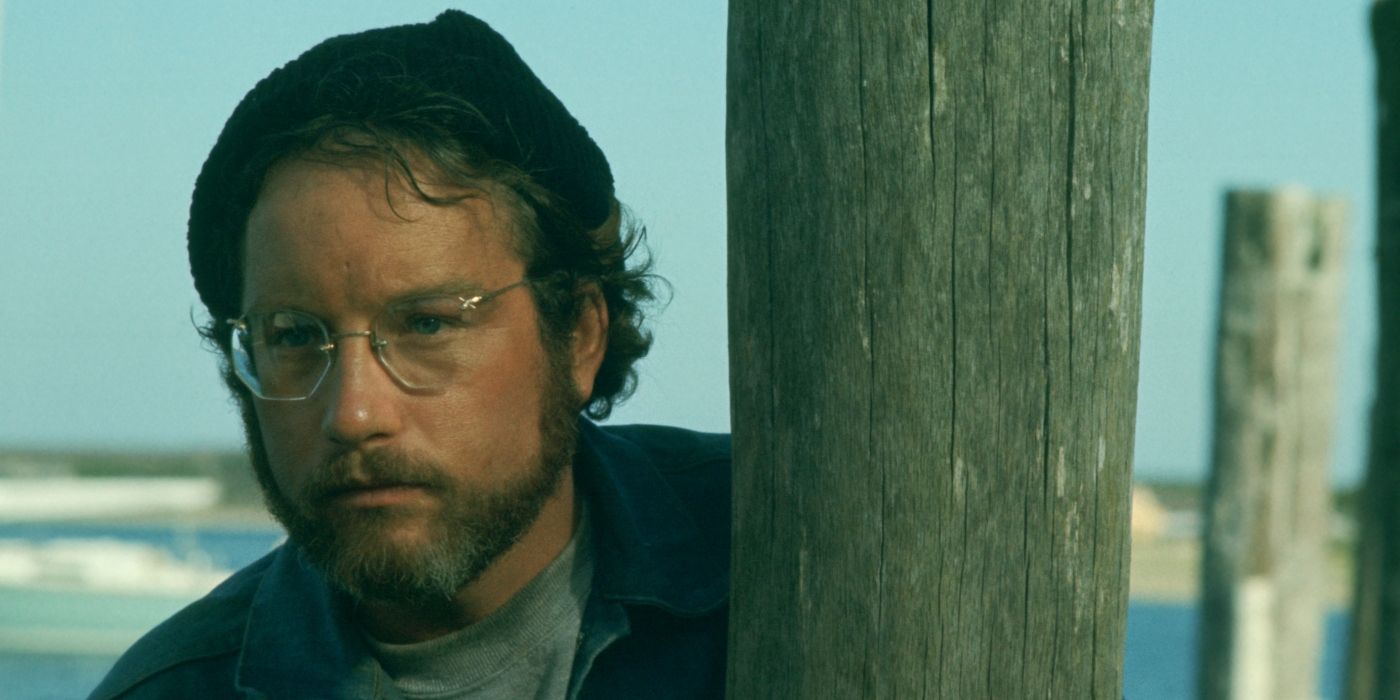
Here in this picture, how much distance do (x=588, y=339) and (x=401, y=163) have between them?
0.54m

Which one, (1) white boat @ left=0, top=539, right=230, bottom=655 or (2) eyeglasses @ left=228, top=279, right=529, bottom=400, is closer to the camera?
(2) eyeglasses @ left=228, top=279, right=529, bottom=400

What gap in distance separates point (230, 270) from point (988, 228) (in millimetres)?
1459

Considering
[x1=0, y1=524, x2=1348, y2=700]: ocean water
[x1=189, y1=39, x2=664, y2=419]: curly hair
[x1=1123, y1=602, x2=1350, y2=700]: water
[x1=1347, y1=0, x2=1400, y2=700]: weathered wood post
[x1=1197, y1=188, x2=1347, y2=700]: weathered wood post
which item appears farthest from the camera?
[x1=1123, y1=602, x2=1350, y2=700]: water

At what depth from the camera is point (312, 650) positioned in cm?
264

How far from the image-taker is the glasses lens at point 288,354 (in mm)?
2439

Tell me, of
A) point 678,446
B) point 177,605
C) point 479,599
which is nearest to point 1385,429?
point 678,446

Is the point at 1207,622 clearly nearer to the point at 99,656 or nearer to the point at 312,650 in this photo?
the point at 312,650

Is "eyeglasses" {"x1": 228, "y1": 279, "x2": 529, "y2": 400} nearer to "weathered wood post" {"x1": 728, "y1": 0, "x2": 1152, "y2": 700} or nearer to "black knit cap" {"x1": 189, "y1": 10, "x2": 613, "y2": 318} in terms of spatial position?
"black knit cap" {"x1": 189, "y1": 10, "x2": 613, "y2": 318}

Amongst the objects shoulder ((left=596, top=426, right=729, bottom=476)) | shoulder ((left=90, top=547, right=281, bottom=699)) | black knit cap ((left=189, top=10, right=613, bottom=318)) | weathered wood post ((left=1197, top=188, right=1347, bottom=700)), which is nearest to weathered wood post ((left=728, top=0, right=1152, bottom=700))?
black knit cap ((left=189, top=10, right=613, bottom=318))

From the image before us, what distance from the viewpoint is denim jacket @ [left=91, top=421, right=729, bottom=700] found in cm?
256

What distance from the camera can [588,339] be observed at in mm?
2885

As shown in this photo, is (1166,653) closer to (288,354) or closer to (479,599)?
(479,599)

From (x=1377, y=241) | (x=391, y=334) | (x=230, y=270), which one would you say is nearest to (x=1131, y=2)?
(x=391, y=334)

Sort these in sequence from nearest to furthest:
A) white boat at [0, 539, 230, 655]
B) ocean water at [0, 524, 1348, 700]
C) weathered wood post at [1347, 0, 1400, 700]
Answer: weathered wood post at [1347, 0, 1400, 700], ocean water at [0, 524, 1348, 700], white boat at [0, 539, 230, 655]
